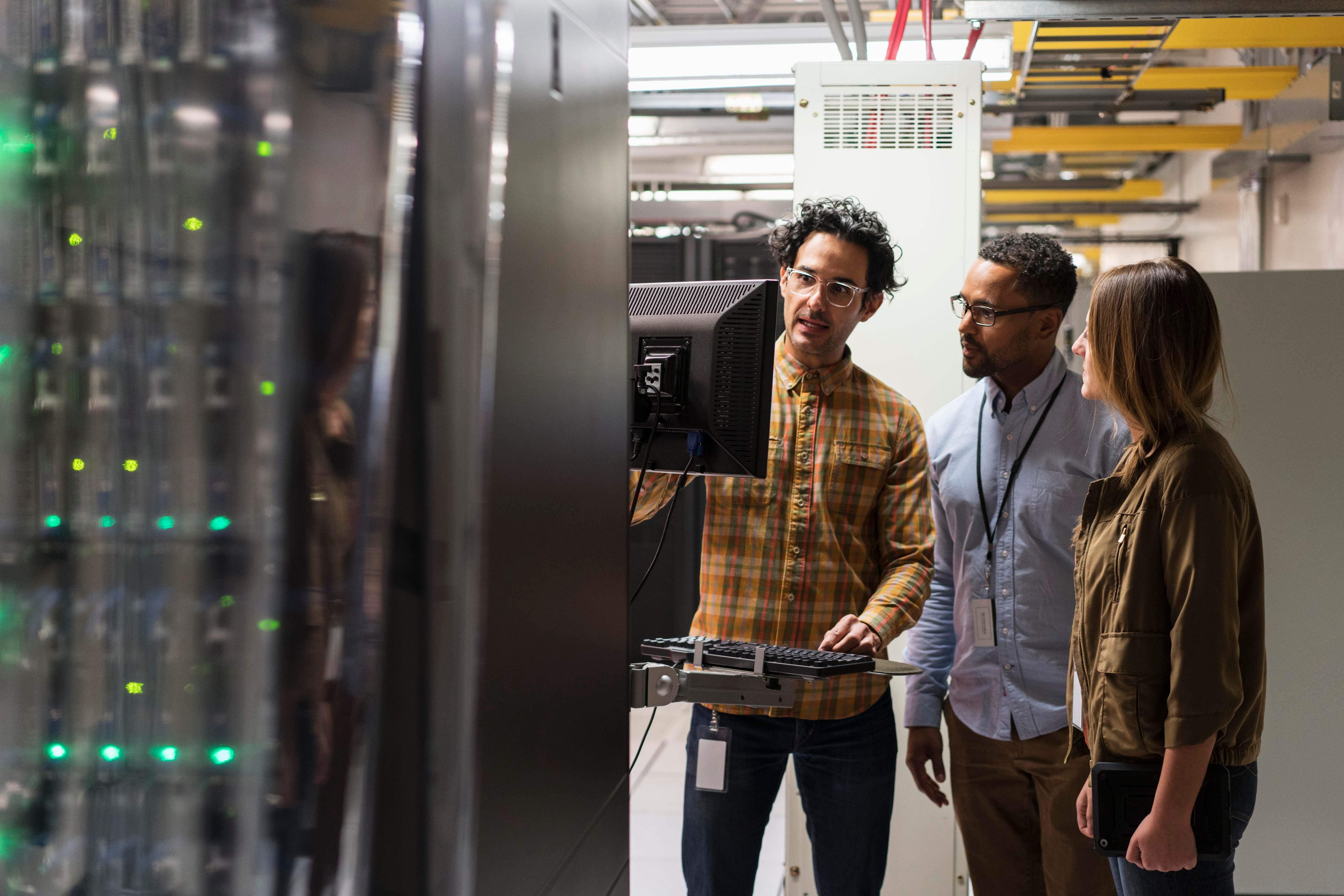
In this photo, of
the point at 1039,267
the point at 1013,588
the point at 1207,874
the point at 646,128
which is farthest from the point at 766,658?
the point at 646,128

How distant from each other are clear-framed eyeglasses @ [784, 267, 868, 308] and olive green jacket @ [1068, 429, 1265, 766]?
58cm

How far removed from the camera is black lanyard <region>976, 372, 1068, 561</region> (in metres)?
1.89

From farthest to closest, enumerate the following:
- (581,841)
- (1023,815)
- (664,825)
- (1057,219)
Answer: (1057,219) → (664,825) → (1023,815) → (581,841)

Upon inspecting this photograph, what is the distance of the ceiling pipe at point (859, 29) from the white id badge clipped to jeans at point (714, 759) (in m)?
1.65

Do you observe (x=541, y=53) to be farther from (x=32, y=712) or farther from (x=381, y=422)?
(x=32, y=712)

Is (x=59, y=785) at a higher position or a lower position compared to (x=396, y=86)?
lower

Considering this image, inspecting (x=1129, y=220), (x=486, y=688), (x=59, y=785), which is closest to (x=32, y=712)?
(x=59, y=785)

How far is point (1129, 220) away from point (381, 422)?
8.36 m

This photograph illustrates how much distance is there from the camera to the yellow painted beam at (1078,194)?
635 centimetres

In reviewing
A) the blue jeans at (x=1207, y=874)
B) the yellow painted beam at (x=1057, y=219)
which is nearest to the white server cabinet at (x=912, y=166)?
the blue jeans at (x=1207, y=874)

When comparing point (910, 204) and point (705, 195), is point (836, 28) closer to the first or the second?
point (910, 204)

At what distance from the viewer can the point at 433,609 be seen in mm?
590

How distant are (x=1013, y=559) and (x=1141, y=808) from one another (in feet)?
1.95

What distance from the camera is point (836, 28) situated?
2.42m
